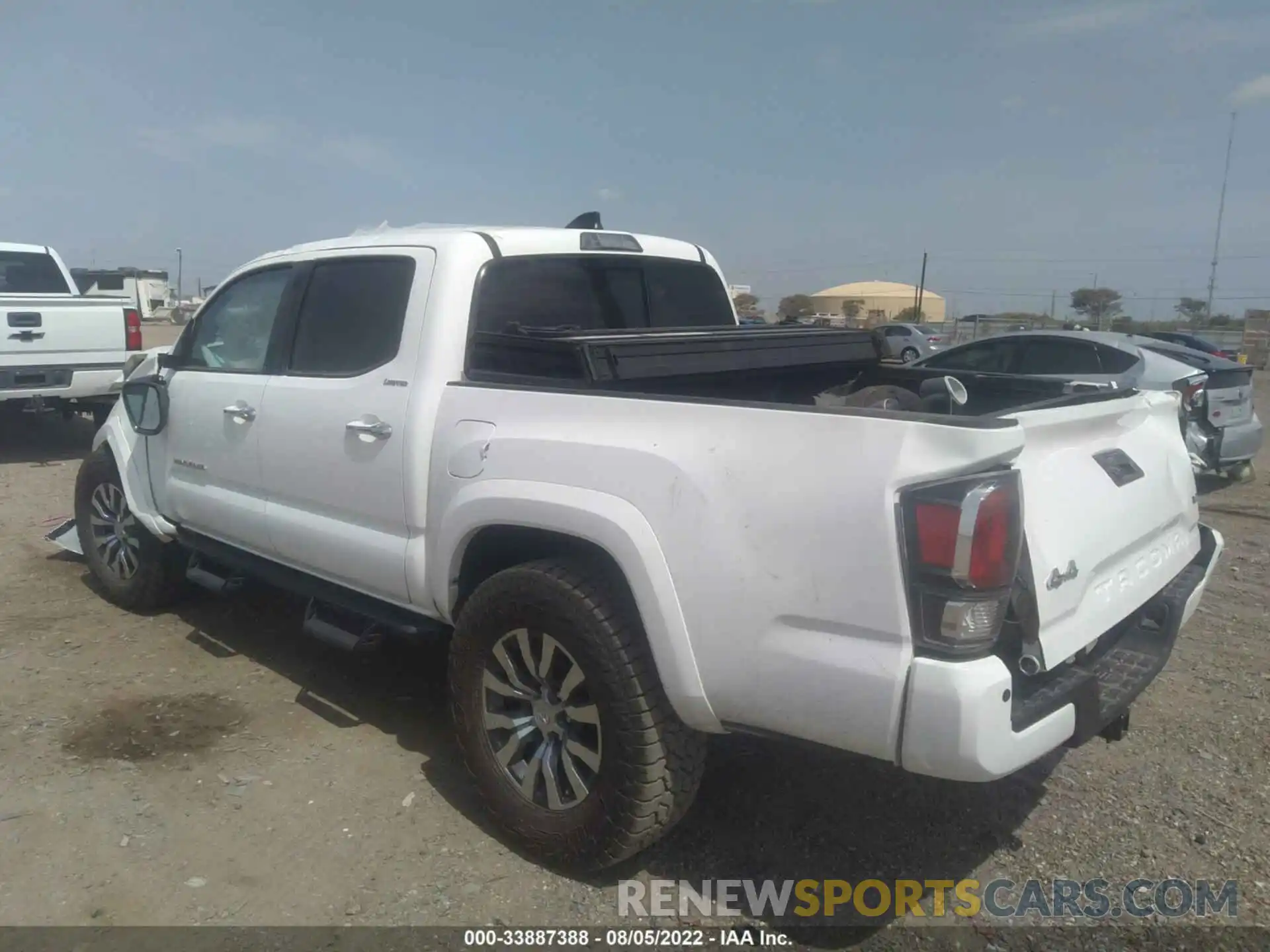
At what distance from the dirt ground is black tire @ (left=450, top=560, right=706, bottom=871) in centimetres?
19

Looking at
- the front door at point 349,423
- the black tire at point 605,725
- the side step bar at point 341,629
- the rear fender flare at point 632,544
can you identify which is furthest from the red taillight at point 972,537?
the side step bar at point 341,629

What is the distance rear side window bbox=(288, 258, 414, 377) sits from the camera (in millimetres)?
3693

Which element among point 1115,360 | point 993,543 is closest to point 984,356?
point 1115,360

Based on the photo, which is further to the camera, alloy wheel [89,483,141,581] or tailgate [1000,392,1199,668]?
alloy wheel [89,483,141,581]

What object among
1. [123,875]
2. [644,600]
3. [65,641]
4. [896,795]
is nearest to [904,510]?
[644,600]

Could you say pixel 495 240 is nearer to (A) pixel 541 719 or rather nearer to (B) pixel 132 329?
(A) pixel 541 719

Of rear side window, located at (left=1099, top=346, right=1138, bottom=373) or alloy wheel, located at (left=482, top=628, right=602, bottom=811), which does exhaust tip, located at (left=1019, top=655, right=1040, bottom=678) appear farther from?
rear side window, located at (left=1099, top=346, right=1138, bottom=373)

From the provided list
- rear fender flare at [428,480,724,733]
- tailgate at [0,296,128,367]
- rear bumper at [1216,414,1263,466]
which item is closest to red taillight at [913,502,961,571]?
rear fender flare at [428,480,724,733]

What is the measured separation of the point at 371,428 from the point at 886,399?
1.82m

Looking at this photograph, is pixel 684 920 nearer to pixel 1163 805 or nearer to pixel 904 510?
pixel 904 510

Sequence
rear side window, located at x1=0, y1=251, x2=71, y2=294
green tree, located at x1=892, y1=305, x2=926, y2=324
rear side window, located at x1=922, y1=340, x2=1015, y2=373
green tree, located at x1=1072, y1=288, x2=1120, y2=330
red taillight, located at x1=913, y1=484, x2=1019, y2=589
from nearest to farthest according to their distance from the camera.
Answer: red taillight, located at x1=913, y1=484, x2=1019, y2=589 → rear side window, located at x1=922, y1=340, x2=1015, y2=373 → rear side window, located at x1=0, y1=251, x2=71, y2=294 → green tree, located at x1=1072, y1=288, x2=1120, y2=330 → green tree, located at x1=892, y1=305, x2=926, y2=324

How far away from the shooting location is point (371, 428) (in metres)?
3.57

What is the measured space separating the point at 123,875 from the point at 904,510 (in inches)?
101

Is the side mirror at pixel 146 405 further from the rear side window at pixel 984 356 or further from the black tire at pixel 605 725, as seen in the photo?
the rear side window at pixel 984 356
